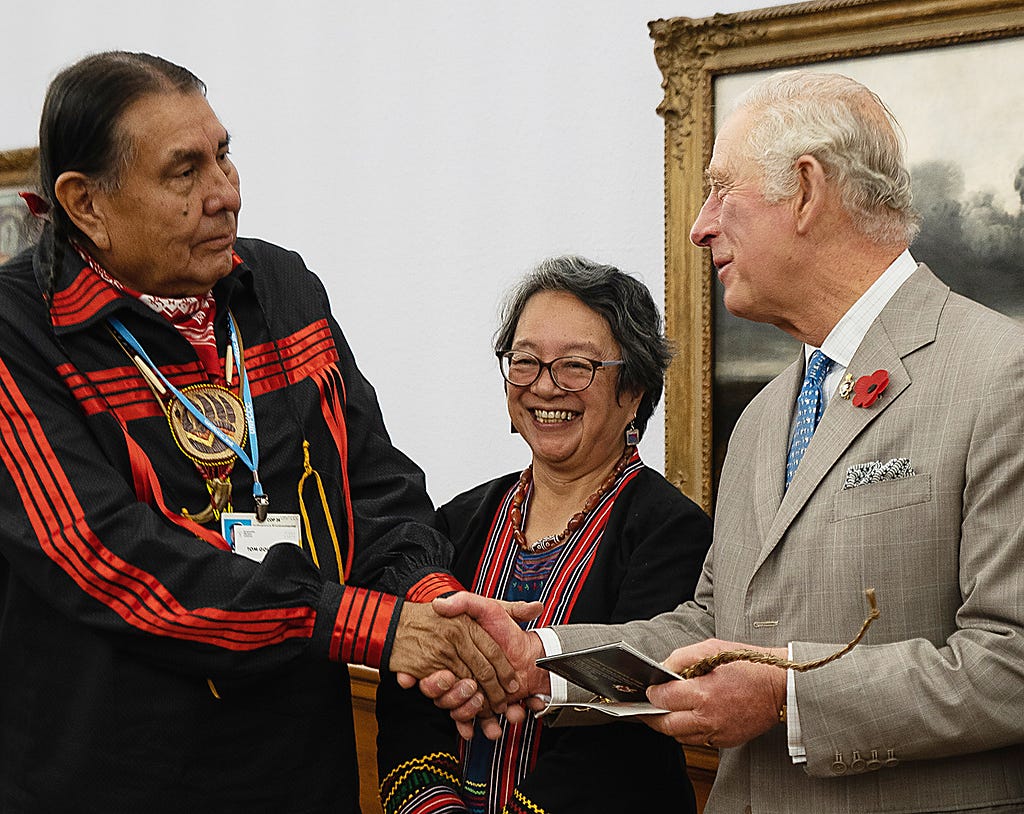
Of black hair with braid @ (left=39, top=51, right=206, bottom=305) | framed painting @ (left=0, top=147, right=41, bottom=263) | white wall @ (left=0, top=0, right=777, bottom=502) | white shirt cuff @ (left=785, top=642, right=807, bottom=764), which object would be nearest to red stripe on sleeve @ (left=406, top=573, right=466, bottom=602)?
white shirt cuff @ (left=785, top=642, right=807, bottom=764)

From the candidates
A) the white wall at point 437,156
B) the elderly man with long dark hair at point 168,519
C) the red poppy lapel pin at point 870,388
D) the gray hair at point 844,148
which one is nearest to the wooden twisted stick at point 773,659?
the red poppy lapel pin at point 870,388

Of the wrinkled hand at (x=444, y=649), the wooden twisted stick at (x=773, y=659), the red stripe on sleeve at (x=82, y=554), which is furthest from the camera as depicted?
the wrinkled hand at (x=444, y=649)

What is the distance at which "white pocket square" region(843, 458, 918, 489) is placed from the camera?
2.19 metres

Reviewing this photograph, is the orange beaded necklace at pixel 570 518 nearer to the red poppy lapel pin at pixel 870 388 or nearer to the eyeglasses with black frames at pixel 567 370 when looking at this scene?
the eyeglasses with black frames at pixel 567 370

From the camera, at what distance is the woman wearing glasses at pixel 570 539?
9.14ft

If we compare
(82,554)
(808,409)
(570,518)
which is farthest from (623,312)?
(82,554)

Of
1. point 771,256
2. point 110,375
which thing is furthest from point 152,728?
point 771,256

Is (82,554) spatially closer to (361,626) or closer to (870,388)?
(361,626)

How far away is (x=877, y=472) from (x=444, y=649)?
0.97 meters

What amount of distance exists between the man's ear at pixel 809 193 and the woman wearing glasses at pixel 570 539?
828 millimetres

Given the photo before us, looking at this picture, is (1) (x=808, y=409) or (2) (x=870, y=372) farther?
(1) (x=808, y=409)

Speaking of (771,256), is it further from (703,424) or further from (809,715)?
(703,424)

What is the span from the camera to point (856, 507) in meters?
2.22

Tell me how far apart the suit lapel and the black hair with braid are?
4.68 feet
